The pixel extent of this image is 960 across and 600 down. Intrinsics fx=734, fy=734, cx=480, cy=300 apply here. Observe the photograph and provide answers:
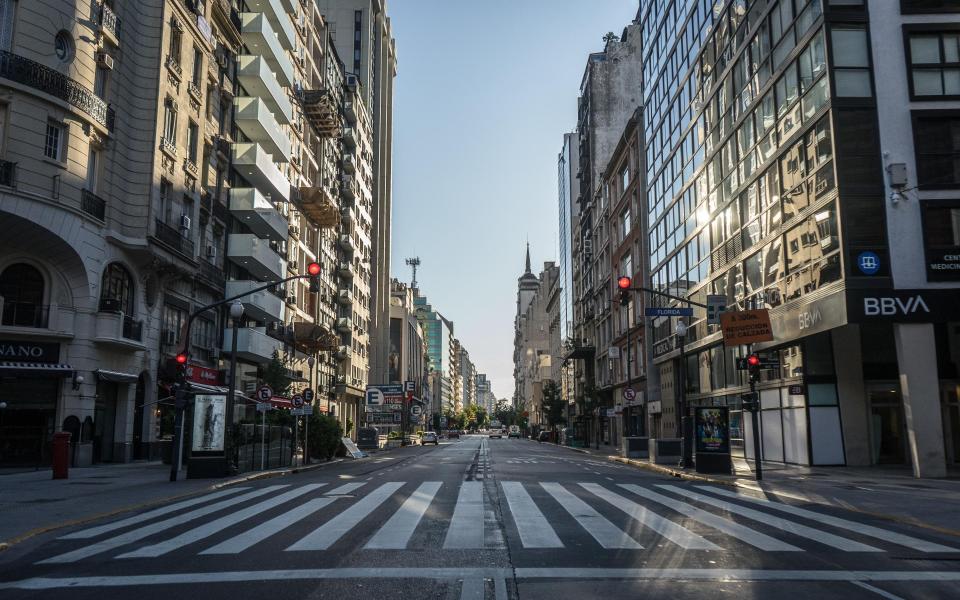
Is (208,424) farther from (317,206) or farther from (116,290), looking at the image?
(317,206)

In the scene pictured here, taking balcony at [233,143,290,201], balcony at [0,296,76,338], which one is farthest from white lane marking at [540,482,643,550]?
balcony at [233,143,290,201]

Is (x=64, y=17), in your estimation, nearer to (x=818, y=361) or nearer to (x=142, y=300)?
(x=142, y=300)

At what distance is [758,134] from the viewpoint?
30.7 meters

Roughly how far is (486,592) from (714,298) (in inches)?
760

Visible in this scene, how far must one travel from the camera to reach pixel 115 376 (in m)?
27.4

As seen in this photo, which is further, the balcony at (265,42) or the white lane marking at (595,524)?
the balcony at (265,42)

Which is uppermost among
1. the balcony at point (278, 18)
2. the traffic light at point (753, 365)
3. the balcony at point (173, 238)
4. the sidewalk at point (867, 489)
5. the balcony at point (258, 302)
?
the balcony at point (278, 18)

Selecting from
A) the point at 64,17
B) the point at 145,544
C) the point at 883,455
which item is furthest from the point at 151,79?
the point at 883,455

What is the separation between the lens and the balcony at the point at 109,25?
27.5 metres

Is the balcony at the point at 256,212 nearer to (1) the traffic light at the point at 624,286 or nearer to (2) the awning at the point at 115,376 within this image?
(2) the awning at the point at 115,376

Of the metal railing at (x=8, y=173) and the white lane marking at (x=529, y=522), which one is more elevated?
the metal railing at (x=8, y=173)

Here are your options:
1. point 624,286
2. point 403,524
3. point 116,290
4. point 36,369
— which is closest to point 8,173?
point 116,290

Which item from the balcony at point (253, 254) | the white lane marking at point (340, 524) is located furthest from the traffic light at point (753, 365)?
the balcony at point (253, 254)

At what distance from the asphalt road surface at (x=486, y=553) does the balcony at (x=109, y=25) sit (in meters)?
21.4
